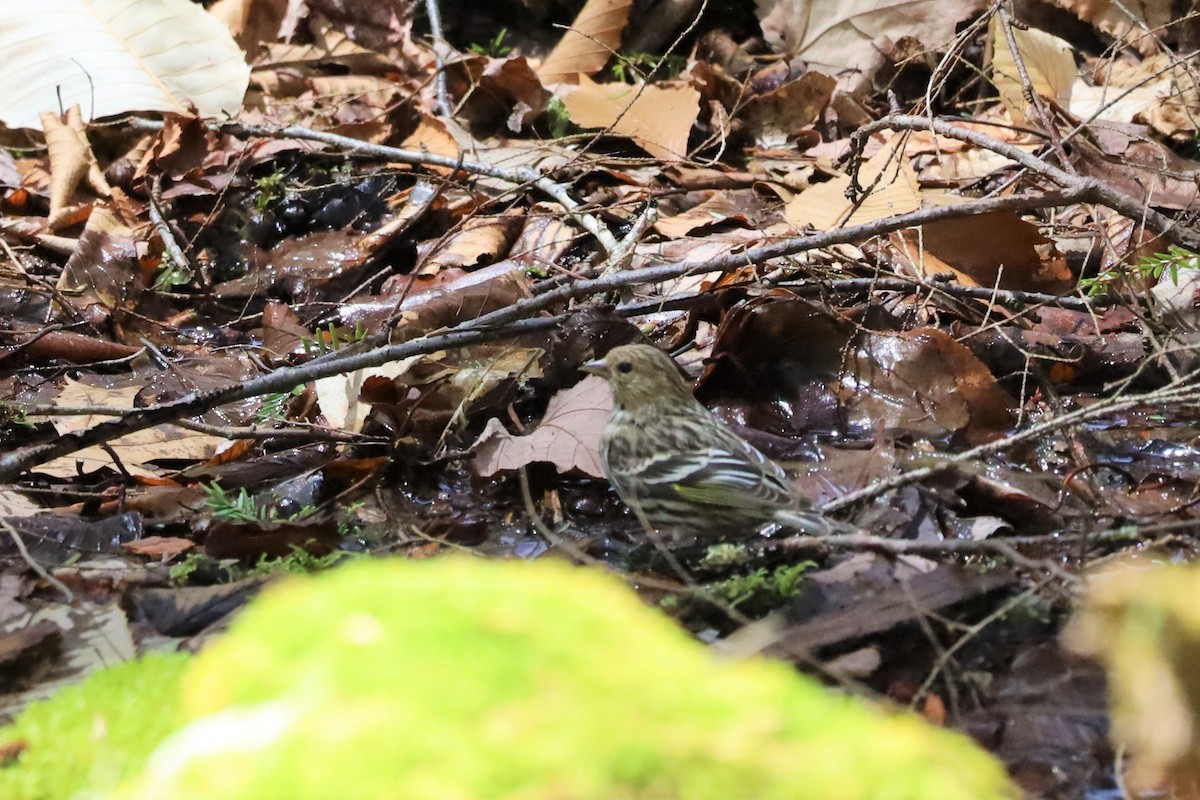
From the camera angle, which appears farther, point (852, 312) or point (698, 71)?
point (698, 71)

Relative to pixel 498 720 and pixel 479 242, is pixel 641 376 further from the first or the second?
pixel 498 720

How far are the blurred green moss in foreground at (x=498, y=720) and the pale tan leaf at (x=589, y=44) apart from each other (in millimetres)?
5468

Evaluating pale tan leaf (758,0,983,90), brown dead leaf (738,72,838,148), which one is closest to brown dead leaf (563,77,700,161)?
brown dead leaf (738,72,838,148)

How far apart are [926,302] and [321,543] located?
2.64m

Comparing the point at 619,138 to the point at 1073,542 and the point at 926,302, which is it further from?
the point at 1073,542

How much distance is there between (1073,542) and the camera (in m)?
2.22

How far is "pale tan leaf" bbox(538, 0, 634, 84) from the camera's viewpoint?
261 inches

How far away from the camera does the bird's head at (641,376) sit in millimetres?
3594

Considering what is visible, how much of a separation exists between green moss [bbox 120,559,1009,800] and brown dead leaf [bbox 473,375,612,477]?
5.05 feet

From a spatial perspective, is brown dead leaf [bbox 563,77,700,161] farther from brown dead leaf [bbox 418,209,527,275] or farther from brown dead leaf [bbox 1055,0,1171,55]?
brown dead leaf [bbox 1055,0,1171,55]

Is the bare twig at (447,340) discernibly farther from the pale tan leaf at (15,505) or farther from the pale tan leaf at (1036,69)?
the pale tan leaf at (1036,69)

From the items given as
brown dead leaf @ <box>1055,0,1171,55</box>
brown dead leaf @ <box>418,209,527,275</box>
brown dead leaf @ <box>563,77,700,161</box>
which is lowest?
brown dead leaf @ <box>418,209,527,275</box>

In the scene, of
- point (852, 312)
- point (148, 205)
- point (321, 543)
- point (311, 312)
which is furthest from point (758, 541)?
point (148, 205)

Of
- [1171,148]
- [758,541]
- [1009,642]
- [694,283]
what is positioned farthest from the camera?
[1171,148]
